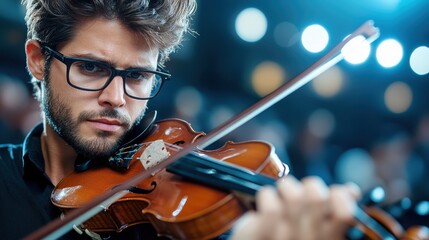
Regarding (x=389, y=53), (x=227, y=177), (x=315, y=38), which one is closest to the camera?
(x=227, y=177)

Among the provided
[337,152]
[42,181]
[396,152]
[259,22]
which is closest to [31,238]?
[42,181]

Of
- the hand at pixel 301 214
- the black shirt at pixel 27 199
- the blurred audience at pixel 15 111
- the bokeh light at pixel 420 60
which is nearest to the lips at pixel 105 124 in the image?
the black shirt at pixel 27 199

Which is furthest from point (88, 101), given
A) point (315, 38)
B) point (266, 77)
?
point (266, 77)

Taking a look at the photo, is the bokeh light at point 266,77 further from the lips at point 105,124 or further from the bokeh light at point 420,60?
the lips at point 105,124

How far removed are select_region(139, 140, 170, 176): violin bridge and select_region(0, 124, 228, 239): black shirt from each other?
177 mm

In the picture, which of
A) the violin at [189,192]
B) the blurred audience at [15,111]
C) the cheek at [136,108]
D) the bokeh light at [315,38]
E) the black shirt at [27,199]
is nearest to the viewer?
the violin at [189,192]

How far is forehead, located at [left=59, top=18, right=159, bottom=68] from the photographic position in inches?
49.6

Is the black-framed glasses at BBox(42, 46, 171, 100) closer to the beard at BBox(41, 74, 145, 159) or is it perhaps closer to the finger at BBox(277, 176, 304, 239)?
the beard at BBox(41, 74, 145, 159)

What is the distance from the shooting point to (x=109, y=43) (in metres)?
1.27

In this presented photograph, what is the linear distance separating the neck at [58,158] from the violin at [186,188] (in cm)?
17

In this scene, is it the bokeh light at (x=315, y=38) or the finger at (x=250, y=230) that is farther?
the bokeh light at (x=315, y=38)

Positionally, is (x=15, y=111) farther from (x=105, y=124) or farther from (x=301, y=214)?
(x=301, y=214)

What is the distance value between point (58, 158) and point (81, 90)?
29cm

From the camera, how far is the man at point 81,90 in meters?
1.25
